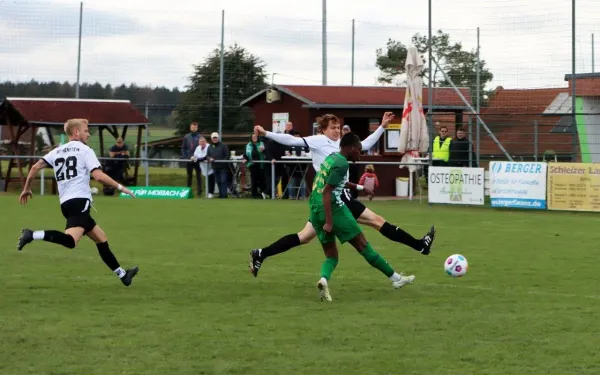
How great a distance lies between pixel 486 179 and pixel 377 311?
15.9 m

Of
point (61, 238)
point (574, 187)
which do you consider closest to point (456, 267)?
point (61, 238)

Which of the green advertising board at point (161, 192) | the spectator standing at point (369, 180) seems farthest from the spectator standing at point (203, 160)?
the spectator standing at point (369, 180)

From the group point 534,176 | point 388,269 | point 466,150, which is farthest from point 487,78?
point 388,269

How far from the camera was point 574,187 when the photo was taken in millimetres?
23031

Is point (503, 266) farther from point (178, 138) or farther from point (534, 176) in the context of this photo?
point (178, 138)

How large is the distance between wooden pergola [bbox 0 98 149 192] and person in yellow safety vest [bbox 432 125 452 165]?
9929 millimetres

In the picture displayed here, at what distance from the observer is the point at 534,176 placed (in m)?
23.6

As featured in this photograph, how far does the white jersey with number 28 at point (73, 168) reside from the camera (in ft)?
35.4

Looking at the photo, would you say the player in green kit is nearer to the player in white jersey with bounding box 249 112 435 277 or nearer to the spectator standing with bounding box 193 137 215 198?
the player in white jersey with bounding box 249 112 435 277

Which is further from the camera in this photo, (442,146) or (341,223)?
(442,146)

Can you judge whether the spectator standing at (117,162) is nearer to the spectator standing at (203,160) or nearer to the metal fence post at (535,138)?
the spectator standing at (203,160)

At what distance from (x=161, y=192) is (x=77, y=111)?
4.54 m

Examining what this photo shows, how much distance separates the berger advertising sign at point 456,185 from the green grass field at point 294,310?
24.6 ft

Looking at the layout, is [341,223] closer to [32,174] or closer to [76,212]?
[76,212]
